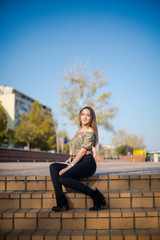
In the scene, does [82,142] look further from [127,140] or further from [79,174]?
[127,140]

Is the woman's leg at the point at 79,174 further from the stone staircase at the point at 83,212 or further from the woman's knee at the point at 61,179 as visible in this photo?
the stone staircase at the point at 83,212

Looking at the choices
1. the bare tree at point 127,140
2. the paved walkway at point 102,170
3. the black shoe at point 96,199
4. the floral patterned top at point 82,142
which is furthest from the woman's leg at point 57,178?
the bare tree at point 127,140

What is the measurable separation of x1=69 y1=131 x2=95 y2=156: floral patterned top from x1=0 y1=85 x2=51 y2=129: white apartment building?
2395 inches

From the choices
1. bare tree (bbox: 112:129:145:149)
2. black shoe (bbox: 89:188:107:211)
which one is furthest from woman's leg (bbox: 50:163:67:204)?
bare tree (bbox: 112:129:145:149)

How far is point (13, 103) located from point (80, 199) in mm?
62378

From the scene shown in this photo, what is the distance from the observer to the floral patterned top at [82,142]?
3.43 metres

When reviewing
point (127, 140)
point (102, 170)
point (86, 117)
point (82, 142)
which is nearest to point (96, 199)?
point (82, 142)

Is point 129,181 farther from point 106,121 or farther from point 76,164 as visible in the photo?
point 106,121

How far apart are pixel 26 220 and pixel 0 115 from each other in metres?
45.0

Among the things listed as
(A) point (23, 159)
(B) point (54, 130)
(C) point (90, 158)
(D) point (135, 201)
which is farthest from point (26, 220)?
(B) point (54, 130)

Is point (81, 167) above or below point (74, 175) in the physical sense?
above

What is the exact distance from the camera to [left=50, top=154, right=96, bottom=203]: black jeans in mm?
3090

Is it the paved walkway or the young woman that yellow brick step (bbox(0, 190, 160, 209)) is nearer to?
the young woman

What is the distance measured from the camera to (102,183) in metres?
3.45
